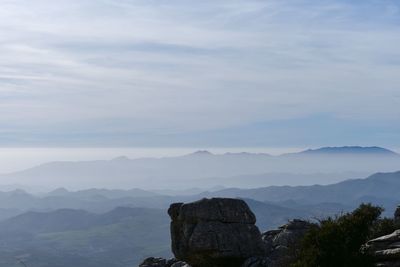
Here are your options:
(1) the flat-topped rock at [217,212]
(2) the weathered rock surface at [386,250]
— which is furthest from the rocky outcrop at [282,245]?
(2) the weathered rock surface at [386,250]

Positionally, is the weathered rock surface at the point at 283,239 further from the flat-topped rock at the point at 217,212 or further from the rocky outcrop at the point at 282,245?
the flat-topped rock at the point at 217,212

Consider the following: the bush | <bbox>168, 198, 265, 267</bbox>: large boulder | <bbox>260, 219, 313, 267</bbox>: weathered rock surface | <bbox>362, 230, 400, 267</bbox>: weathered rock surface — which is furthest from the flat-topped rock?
<bbox>362, 230, 400, 267</bbox>: weathered rock surface

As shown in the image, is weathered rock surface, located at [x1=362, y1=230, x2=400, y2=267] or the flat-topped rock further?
the flat-topped rock

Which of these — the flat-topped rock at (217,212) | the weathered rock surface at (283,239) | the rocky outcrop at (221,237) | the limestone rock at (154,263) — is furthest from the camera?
the limestone rock at (154,263)

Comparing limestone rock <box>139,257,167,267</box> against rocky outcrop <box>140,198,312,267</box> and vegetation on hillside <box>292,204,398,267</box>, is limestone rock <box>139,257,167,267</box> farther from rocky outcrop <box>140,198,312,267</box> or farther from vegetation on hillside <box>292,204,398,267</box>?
vegetation on hillside <box>292,204,398,267</box>

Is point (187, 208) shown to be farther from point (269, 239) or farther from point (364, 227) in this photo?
point (364, 227)

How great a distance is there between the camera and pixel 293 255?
178ft

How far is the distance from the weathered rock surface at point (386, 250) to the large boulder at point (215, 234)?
51.0 ft

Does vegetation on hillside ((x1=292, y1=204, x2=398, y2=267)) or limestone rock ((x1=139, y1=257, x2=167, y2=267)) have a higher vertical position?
vegetation on hillside ((x1=292, y1=204, x2=398, y2=267))

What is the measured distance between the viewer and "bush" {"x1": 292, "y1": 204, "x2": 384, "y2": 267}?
1918 inches

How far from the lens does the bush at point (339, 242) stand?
4872cm

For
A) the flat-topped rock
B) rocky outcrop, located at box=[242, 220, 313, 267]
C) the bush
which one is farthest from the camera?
the flat-topped rock

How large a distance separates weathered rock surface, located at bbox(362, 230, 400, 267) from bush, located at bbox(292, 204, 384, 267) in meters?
0.79

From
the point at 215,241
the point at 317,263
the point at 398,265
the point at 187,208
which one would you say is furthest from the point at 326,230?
the point at 187,208
